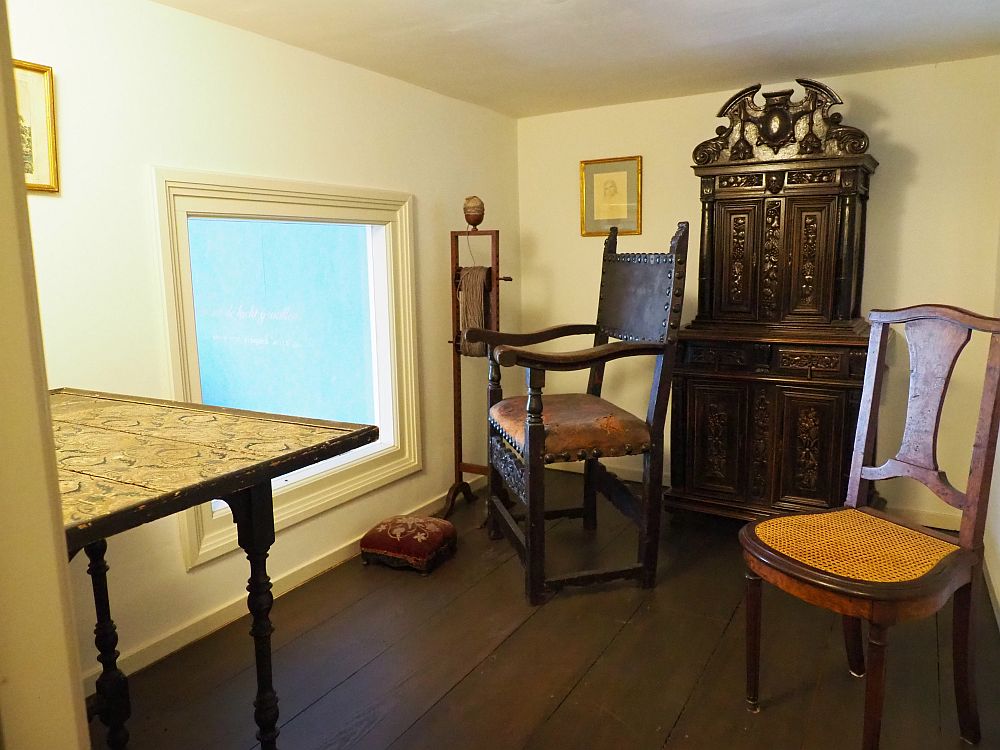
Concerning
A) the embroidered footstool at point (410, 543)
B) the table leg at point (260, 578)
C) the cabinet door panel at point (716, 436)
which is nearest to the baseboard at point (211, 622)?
the embroidered footstool at point (410, 543)

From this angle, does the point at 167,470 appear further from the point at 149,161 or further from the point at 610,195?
the point at 610,195

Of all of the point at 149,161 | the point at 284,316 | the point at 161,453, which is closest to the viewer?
the point at 161,453

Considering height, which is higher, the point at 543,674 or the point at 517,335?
the point at 517,335

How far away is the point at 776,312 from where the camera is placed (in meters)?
2.87

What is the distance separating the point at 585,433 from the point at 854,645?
97cm

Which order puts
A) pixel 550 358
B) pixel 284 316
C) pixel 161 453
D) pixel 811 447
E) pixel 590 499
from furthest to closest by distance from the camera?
pixel 590 499 → pixel 284 316 → pixel 811 447 → pixel 550 358 → pixel 161 453

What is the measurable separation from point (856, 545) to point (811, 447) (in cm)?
121

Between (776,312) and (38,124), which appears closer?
(38,124)

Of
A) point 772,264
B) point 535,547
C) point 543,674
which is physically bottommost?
point 543,674

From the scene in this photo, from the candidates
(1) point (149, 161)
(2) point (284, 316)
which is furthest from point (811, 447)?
(1) point (149, 161)

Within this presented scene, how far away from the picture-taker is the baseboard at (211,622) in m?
2.06

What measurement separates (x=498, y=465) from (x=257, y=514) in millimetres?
1410

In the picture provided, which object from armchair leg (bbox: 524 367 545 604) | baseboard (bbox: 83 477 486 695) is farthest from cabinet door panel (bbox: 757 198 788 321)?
baseboard (bbox: 83 477 486 695)

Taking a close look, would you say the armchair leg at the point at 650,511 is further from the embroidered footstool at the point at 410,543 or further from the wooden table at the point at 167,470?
the wooden table at the point at 167,470
